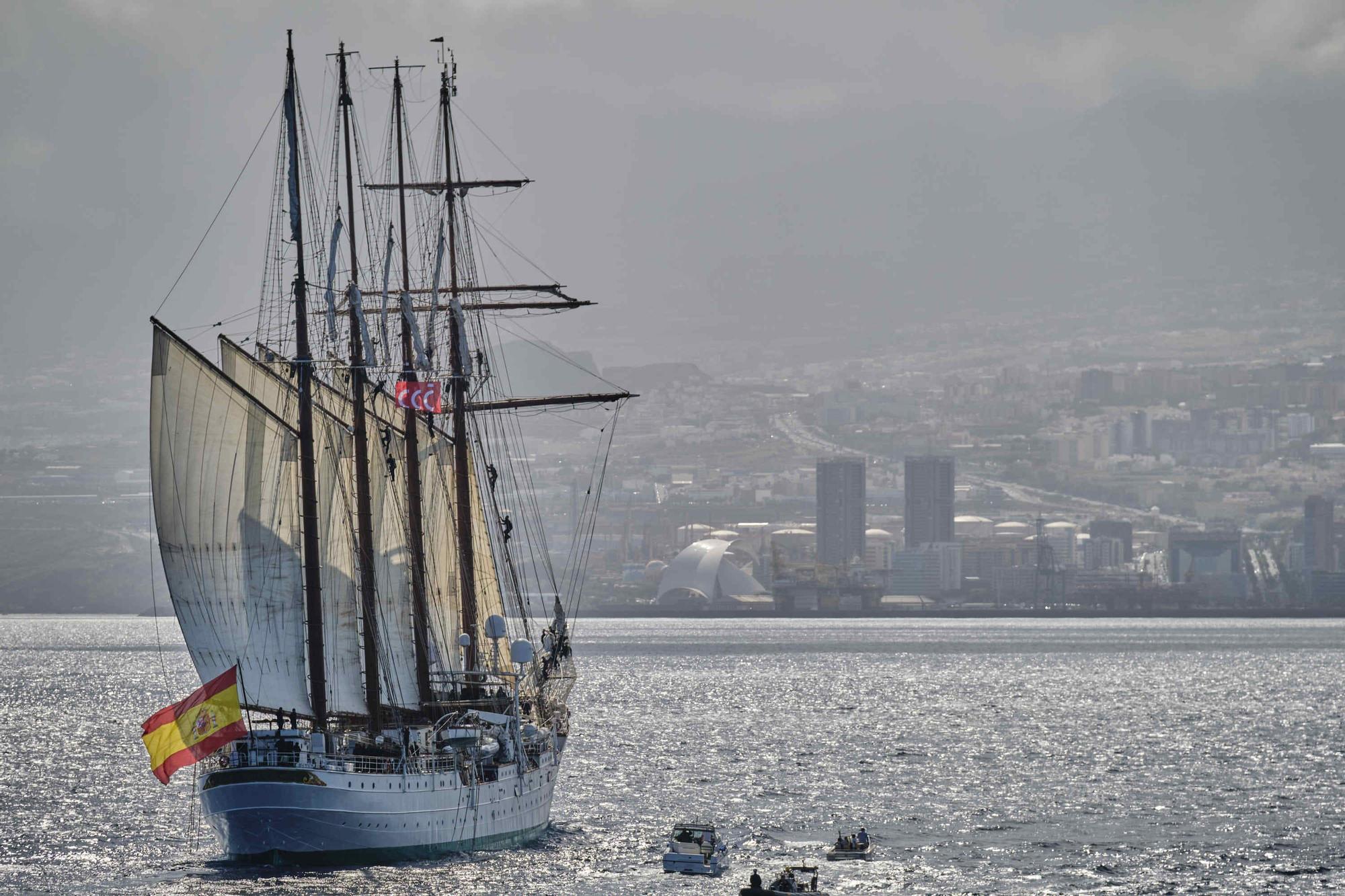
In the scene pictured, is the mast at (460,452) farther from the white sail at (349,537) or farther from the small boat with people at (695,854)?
the small boat with people at (695,854)

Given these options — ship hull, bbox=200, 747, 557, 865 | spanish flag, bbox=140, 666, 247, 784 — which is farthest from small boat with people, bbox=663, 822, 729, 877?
spanish flag, bbox=140, 666, 247, 784

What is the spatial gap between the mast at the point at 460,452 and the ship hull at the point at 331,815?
17601mm

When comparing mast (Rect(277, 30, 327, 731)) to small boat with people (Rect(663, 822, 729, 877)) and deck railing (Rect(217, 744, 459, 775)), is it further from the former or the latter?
small boat with people (Rect(663, 822, 729, 877))

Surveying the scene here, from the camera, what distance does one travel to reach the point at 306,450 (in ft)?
224

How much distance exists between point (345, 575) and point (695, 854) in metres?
16.1

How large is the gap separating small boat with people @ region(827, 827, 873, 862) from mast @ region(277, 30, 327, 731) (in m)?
18.5

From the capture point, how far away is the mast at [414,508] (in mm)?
78625

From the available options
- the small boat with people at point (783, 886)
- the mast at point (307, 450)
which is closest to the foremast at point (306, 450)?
the mast at point (307, 450)

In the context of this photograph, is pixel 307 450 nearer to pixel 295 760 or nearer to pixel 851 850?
pixel 295 760

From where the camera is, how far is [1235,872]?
6888 cm

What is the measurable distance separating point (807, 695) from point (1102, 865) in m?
103

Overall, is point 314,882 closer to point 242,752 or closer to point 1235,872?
point 242,752

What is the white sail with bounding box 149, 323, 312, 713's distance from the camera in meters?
66.0

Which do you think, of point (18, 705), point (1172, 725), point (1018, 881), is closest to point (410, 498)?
point (1018, 881)
